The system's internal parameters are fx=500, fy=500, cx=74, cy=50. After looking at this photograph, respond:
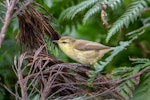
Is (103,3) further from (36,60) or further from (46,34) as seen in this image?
(36,60)

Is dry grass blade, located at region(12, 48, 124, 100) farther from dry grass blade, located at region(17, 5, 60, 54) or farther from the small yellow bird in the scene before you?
the small yellow bird

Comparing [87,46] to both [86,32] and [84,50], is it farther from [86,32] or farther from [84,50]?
[86,32]

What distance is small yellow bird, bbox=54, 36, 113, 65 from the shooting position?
284cm

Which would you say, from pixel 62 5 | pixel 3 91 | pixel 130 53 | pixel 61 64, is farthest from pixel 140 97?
pixel 62 5

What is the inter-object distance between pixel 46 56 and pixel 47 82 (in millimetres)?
232

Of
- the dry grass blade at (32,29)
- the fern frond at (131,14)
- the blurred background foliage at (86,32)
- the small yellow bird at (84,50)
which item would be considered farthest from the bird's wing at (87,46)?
the dry grass blade at (32,29)

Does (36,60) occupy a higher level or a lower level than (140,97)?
higher

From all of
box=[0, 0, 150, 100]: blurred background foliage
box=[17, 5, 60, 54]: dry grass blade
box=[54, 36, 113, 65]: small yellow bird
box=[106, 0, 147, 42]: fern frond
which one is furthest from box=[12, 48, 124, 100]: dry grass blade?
box=[54, 36, 113, 65]: small yellow bird

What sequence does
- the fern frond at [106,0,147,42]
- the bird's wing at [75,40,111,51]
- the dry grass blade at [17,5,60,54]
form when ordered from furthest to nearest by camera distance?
the bird's wing at [75,40,111,51] → the fern frond at [106,0,147,42] → the dry grass blade at [17,5,60,54]

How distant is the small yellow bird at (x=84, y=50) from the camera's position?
9.32 feet

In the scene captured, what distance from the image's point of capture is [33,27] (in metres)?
2.17

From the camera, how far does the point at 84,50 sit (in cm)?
300

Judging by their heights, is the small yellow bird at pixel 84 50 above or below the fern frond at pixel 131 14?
below

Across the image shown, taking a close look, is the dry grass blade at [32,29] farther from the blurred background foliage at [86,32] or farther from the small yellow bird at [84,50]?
the small yellow bird at [84,50]
